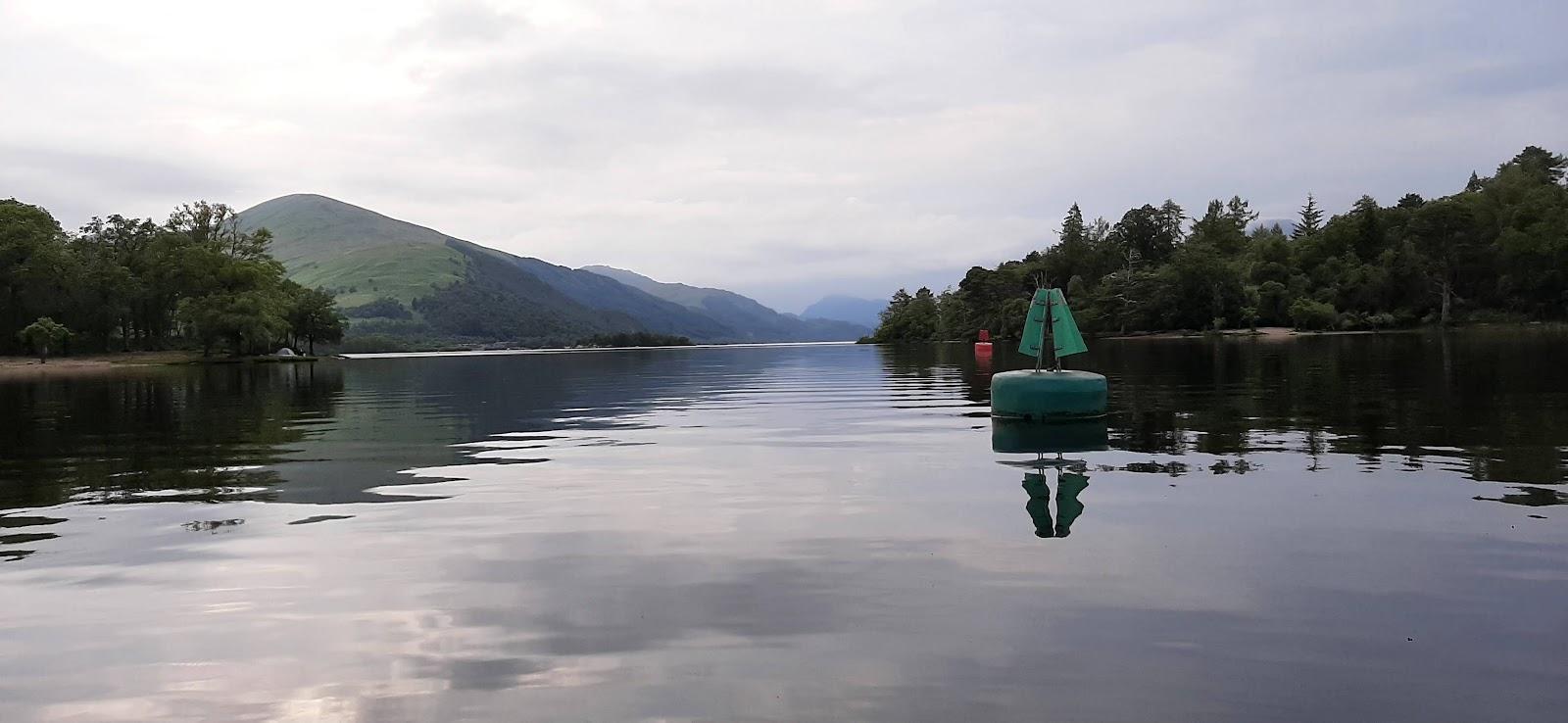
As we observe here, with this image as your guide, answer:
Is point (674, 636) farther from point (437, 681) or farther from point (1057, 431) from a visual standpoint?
point (1057, 431)

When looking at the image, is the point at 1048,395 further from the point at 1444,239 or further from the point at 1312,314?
the point at 1444,239

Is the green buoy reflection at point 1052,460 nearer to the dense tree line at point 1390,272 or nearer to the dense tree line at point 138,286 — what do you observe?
the dense tree line at point 1390,272

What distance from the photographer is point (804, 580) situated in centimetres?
1232

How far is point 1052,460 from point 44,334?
13844 cm

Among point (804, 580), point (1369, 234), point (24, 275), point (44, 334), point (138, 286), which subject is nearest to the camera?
point (804, 580)

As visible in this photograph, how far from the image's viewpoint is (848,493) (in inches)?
746

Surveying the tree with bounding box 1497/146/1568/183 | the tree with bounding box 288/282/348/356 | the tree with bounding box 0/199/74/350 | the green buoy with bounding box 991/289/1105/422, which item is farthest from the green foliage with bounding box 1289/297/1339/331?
the tree with bounding box 0/199/74/350

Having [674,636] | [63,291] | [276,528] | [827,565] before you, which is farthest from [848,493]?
[63,291]

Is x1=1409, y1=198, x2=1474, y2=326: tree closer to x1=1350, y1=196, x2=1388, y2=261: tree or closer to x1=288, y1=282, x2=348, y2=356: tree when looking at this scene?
x1=1350, y1=196, x2=1388, y2=261: tree

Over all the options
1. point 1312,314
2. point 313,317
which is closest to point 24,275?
point 313,317

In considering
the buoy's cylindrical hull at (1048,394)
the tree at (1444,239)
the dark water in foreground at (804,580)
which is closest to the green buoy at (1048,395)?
the buoy's cylindrical hull at (1048,394)

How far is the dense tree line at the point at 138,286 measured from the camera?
12800 cm

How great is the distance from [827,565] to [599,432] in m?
20.9

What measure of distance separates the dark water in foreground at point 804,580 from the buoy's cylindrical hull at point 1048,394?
3.82m
